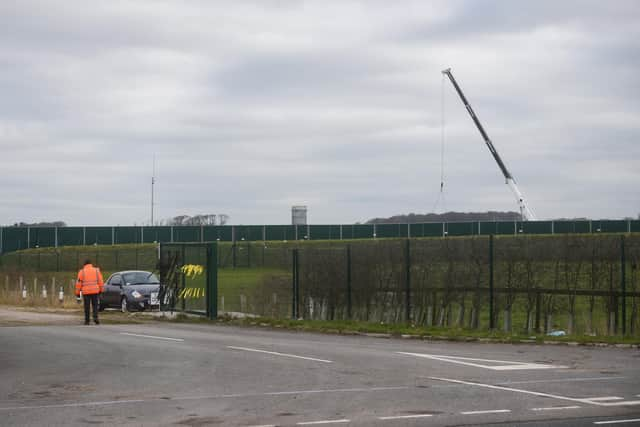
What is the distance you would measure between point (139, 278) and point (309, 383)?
78.1 ft

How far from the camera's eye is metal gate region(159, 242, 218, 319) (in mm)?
30219

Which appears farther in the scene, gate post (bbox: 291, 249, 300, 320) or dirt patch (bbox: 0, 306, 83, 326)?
dirt patch (bbox: 0, 306, 83, 326)

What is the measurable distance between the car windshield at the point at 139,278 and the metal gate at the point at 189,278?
4.12 metres

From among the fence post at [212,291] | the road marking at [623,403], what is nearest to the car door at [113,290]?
the fence post at [212,291]

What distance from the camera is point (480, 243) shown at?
2498 centimetres

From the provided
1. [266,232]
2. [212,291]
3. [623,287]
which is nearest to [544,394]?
[623,287]

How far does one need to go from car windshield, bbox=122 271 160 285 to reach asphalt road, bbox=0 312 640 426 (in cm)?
1424

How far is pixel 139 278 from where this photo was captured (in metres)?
37.2

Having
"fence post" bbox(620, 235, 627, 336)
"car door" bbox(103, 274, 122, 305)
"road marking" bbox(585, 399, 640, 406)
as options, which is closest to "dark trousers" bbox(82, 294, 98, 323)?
"car door" bbox(103, 274, 122, 305)

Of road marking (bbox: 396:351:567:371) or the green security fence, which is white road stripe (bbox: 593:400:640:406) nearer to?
road marking (bbox: 396:351:567:371)

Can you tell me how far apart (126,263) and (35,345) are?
151ft

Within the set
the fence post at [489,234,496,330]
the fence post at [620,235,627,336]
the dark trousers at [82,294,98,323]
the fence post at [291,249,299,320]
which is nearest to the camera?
the fence post at [620,235,627,336]

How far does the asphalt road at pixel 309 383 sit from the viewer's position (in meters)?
11.2

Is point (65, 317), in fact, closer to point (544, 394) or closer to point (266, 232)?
point (544, 394)
